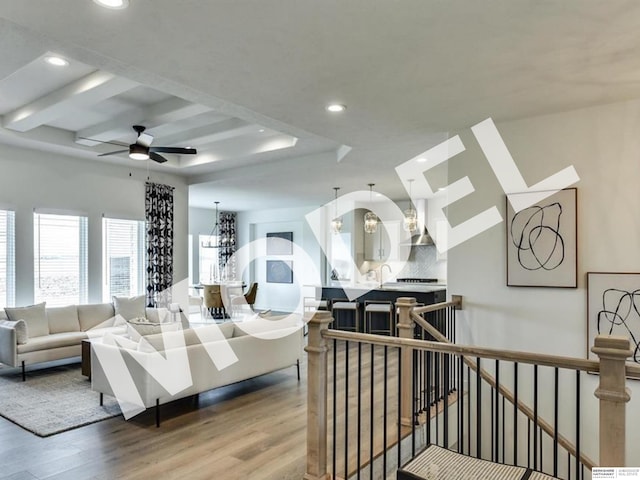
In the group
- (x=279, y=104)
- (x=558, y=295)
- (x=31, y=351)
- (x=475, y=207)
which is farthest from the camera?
(x=31, y=351)

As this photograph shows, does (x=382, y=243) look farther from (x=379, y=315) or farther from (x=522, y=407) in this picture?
(x=522, y=407)

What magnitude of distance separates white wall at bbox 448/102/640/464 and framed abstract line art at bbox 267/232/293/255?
8.10 metres

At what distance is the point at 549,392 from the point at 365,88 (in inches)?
118

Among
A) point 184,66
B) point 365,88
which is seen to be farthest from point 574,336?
point 184,66

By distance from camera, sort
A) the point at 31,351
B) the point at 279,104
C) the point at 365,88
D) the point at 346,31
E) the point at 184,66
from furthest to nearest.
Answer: the point at 31,351
the point at 279,104
the point at 365,88
the point at 184,66
the point at 346,31

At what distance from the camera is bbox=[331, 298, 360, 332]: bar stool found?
7963 mm

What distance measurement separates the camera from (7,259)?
6.08 m

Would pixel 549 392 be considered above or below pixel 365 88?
below

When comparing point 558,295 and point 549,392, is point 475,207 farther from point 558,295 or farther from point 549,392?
point 549,392

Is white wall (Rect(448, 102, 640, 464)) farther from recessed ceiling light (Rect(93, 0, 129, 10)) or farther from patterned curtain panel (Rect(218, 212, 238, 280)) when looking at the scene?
patterned curtain panel (Rect(218, 212, 238, 280))

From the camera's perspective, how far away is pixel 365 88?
3189 millimetres

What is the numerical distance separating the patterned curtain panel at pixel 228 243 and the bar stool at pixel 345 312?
5.05 metres

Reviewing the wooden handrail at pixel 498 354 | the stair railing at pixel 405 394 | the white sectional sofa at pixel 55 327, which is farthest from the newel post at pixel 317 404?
the white sectional sofa at pixel 55 327

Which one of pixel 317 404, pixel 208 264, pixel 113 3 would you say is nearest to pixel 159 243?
pixel 208 264
